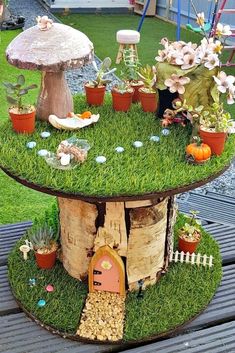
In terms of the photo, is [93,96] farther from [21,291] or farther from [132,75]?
[21,291]

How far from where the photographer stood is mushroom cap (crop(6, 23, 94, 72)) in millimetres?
2480

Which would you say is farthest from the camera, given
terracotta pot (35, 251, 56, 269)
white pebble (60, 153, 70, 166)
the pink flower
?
terracotta pot (35, 251, 56, 269)

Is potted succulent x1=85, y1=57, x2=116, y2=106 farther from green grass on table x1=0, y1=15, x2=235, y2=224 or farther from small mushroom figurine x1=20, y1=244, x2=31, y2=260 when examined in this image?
green grass on table x1=0, y1=15, x2=235, y2=224

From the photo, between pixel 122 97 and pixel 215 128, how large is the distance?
2.42ft

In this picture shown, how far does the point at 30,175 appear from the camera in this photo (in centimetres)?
231


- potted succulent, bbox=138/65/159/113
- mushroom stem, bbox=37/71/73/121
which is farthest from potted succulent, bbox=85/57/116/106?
mushroom stem, bbox=37/71/73/121

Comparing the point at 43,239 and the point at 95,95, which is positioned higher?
the point at 95,95

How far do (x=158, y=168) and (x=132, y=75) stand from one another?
1.08m

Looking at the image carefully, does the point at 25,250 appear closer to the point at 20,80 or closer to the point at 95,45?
the point at 20,80

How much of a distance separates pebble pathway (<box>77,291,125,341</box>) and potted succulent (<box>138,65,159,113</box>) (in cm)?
115

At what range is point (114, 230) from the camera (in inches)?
102

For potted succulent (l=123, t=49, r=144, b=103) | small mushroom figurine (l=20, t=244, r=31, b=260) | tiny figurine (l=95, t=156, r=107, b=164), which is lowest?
small mushroom figurine (l=20, t=244, r=31, b=260)

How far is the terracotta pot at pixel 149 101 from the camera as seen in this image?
9.72 ft

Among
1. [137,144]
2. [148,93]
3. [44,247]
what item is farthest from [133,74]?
[44,247]
